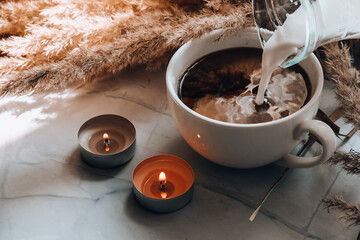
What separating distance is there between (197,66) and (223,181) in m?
0.20

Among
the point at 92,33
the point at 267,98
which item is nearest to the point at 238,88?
the point at 267,98

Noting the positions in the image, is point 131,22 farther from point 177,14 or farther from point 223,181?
point 223,181

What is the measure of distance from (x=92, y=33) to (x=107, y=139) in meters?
0.21

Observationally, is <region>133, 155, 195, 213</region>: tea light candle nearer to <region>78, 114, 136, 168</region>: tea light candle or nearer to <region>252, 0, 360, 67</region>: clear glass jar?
<region>78, 114, 136, 168</region>: tea light candle

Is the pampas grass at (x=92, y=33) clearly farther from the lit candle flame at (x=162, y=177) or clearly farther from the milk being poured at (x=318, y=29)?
the lit candle flame at (x=162, y=177)

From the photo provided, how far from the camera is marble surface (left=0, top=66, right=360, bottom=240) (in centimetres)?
60

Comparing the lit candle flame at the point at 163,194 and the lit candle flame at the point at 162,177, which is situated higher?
the lit candle flame at the point at 162,177

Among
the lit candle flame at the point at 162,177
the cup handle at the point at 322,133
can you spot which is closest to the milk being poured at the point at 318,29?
the cup handle at the point at 322,133

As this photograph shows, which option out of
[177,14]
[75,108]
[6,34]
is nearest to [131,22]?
[177,14]

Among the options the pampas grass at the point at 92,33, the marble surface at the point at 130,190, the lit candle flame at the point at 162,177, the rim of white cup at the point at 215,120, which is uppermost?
the rim of white cup at the point at 215,120

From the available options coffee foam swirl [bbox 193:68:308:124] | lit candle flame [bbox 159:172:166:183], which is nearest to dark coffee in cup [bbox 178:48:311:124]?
coffee foam swirl [bbox 193:68:308:124]

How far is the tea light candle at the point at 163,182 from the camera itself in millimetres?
609

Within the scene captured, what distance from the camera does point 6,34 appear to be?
0.90 m

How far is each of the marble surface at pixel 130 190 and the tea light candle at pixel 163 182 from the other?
0.02m
